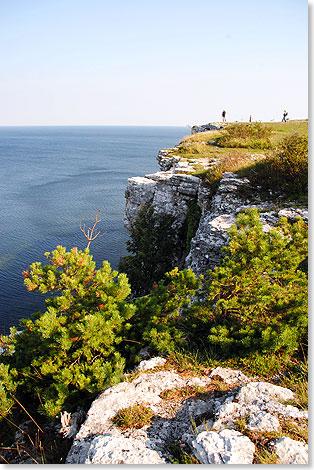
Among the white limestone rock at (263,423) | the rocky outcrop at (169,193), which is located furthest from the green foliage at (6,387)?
the rocky outcrop at (169,193)

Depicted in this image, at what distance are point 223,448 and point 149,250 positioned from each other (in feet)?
43.5

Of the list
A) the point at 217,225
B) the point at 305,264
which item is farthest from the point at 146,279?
the point at 305,264

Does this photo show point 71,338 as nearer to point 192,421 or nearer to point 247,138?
point 192,421

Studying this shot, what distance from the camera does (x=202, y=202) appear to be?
52.4ft

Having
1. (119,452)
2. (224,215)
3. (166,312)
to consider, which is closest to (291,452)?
(119,452)

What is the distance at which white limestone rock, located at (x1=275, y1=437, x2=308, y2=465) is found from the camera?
3578 mm

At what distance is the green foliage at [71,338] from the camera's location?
221 inches

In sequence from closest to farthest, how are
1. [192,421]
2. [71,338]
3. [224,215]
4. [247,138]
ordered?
[192,421]
[71,338]
[224,215]
[247,138]

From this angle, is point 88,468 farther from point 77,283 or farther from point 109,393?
point 77,283

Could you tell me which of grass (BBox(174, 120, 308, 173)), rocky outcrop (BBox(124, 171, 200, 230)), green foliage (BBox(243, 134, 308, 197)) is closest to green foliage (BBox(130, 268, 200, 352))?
green foliage (BBox(243, 134, 308, 197))

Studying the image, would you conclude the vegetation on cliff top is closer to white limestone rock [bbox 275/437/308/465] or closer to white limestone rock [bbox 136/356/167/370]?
white limestone rock [bbox 136/356/167/370]

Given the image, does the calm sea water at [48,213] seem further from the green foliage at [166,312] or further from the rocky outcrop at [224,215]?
the green foliage at [166,312]

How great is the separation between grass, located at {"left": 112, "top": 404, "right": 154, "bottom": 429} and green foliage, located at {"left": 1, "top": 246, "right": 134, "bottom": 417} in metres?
0.60

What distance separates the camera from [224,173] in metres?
15.0
